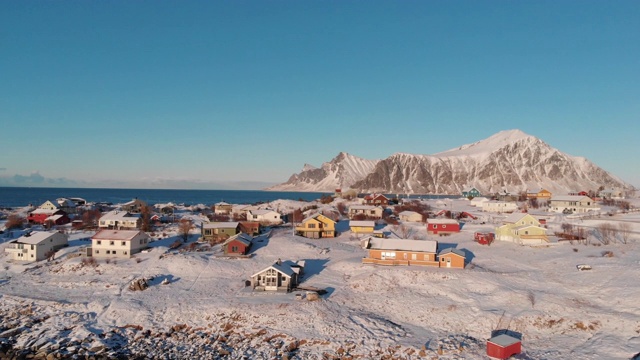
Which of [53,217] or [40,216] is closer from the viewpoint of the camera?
[53,217]

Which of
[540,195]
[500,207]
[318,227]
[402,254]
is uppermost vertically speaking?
[540,195]

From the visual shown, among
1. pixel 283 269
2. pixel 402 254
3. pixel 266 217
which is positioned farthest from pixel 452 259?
pixel 266 217

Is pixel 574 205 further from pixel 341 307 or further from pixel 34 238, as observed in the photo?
pixel 34 238

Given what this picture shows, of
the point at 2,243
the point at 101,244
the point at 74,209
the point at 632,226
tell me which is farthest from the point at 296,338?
the point at 74,209

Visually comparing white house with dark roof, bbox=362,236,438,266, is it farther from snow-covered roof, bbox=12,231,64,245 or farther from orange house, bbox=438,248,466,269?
snow-covered roof, bbox=12,231,64,245

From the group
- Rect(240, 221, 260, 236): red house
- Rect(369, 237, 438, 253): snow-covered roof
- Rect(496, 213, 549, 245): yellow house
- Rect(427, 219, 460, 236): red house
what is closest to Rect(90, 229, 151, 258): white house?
Rect(240, 221, 260, 236): red house

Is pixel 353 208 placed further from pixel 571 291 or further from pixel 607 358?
pixel 607 358

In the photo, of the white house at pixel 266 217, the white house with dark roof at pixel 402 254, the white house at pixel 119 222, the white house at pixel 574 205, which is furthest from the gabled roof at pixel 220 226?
the white house at pixel 574 205
